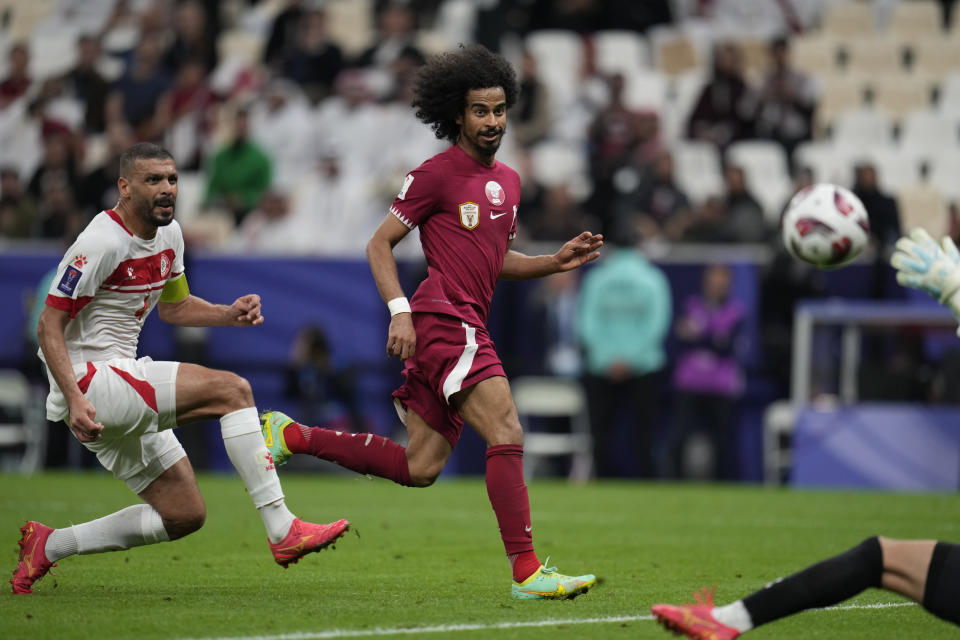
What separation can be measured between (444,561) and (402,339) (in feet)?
7.75

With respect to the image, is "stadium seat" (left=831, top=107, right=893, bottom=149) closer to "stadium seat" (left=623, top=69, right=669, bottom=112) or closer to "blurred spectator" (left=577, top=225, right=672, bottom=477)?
"stadium seat" (left=623, top=69, right=669, bottom=112)

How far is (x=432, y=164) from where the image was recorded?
703 cm

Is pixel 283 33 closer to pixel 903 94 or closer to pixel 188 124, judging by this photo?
pixel 188 124

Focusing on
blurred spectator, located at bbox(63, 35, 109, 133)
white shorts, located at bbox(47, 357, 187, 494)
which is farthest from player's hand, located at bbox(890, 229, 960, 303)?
blurred spectator, located at bbox(63, 35, 109, 133)

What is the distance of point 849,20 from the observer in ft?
69.9

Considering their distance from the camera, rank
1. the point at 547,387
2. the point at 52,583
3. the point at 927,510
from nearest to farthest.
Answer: the point at 52,583, the point at 927,510, the point at 547,387

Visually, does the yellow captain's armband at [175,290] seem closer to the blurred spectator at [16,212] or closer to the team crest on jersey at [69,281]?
the team crest on jersey at [69,281]

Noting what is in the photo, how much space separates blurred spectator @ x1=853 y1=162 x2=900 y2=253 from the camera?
16.4 meters

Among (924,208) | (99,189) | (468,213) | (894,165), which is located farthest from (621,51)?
(468,213)

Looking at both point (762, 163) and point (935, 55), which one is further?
point (935, 55)

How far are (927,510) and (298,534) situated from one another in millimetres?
7249

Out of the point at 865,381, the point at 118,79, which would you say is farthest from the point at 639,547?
the point at 118,79

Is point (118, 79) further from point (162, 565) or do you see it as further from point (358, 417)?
point (162, 565)

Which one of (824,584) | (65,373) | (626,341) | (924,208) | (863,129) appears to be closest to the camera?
(824,584)
